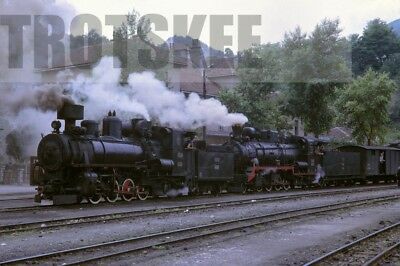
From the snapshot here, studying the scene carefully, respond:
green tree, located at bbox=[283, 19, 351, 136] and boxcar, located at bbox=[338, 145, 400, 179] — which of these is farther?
green tree, located at bbox=[283, 19, 351, 136]

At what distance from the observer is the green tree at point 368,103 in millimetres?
49125

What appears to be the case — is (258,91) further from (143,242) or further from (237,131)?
(143,242)

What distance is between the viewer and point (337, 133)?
85.2m

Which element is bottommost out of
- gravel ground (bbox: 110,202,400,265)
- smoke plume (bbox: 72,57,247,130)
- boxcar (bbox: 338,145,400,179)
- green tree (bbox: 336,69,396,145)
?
gravel ground (bbox: 110,202,400,265)

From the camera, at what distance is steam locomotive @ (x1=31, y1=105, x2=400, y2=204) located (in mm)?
18219

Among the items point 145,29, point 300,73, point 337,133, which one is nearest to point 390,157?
point 300,73

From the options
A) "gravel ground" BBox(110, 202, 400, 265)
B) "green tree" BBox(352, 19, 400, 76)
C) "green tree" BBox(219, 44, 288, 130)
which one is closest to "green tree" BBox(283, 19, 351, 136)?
"green tree" BBox(219, 44, 288, 130)

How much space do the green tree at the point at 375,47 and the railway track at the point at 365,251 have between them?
9082 cm

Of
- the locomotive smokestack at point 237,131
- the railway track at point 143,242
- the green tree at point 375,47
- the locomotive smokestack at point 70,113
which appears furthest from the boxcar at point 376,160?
the green tree at point 375,47

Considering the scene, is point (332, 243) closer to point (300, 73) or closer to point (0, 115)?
point (0, 115)

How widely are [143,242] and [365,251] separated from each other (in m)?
4.37

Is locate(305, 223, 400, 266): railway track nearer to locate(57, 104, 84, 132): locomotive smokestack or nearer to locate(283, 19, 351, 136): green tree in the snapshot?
locate(57, 104, 84, 132): locomotive smokestack

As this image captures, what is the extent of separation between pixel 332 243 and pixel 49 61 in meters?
15.4

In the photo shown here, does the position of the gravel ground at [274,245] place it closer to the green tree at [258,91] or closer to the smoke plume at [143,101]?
the smoke plume at [143,101]
